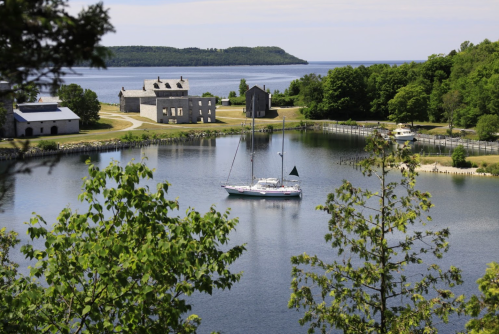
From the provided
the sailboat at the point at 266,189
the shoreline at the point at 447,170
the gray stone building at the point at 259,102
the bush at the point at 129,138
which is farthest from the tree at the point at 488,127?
the bush at the point at 129,138

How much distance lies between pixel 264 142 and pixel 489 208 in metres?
36.2

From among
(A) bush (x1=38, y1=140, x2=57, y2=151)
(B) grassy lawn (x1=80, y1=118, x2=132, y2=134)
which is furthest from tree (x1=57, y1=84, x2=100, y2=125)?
(A) bush (x1=38, y1=140, x2=57, y2=151)

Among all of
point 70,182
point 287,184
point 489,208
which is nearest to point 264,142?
point 287,184

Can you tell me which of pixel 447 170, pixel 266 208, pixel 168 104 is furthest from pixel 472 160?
pixel 168 104

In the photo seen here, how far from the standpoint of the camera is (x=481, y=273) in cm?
2942

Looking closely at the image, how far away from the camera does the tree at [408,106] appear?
8219 centimetres

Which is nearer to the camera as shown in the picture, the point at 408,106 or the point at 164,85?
the point at 408,106

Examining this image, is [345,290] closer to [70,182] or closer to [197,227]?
[197,227]

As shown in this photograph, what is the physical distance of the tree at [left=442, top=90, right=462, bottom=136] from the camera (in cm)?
8062

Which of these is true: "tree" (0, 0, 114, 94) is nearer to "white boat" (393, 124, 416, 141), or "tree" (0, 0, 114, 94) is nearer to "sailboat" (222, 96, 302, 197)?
"sailboat" (222, 96, 302, 197)

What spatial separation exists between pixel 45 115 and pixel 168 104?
17890 millimetres

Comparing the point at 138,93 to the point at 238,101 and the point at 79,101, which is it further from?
the point at 238,101

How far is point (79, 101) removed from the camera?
7625 cm

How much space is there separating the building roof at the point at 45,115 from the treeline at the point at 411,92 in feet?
119
